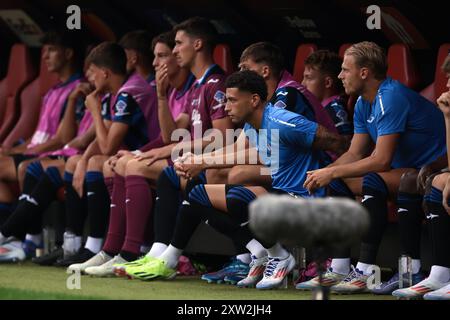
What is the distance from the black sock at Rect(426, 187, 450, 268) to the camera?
697 centimetres

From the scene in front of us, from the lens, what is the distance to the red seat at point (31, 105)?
36.7ft

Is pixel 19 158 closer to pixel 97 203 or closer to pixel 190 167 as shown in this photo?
pixel 97 203

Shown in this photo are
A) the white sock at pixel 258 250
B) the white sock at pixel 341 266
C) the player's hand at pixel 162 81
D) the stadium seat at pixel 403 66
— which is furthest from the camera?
the player's hand at pixel 162 81

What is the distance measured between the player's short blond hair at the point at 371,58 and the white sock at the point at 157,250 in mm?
1737

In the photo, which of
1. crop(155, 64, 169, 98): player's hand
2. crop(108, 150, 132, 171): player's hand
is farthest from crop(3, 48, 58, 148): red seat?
crop(155, 64, 169, 98): player's hand

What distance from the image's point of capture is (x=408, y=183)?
7.32 m

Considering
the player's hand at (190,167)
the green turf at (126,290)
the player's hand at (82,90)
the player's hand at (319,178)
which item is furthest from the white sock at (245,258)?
the player's hand at (82,90)

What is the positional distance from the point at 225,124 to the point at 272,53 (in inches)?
22.7

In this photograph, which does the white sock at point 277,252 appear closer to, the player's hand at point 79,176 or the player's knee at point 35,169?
the player's hand at point 79,176

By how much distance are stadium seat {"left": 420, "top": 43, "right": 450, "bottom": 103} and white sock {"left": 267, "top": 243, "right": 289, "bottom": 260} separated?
141cm

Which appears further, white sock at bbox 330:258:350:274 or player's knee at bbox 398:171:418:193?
white sock at bbox 330:258:350:274

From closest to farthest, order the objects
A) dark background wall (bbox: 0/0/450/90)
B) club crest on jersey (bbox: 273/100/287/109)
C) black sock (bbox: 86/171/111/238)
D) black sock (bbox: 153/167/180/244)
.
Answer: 1. club crest on jersey (bbox: 273/100/287/109)
2. black sock (bbox: 153/167/180/244)
3. dark background wall (bbox: 0/0/450/90)
4. black sock (bbox: 86/171/111/238)

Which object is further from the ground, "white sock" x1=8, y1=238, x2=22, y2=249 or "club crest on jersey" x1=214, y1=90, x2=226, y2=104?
"club crest on jersey" x1=214, y1=90, x2=226, y2=104

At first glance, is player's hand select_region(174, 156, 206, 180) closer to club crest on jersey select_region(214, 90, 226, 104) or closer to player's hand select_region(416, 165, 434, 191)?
club crest on jersey select_region(214, 90, 226, 104)
